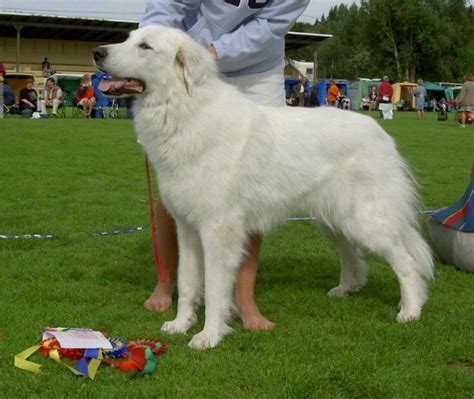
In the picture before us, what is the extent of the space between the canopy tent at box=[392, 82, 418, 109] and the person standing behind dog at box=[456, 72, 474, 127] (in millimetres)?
23807

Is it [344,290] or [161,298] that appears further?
[344,290]

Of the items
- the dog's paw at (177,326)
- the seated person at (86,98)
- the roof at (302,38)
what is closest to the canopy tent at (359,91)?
the roof at (302,38)

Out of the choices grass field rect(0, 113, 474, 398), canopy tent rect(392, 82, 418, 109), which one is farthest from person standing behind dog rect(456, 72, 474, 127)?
canopy tent rect(392, 82, 418, 109)

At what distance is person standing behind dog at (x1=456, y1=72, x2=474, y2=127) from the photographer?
22828 millimetres

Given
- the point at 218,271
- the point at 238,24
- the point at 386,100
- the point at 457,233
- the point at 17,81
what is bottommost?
the point at 386,100

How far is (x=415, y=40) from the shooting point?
66438mm

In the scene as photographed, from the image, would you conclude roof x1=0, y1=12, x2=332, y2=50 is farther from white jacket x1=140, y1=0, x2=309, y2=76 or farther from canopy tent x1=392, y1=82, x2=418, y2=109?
white jacket x1=140, y1=0, x2=309, y2=76

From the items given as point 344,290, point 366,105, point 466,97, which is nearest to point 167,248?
point 344,290

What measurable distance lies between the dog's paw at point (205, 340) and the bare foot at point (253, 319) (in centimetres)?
31

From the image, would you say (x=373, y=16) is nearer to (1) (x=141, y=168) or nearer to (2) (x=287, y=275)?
(1) (x=141, y=168)

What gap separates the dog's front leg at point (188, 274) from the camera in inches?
149

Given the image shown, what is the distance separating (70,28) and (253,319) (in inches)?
1781

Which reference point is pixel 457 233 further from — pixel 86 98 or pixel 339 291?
pixel 86 98

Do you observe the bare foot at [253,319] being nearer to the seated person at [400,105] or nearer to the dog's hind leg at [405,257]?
the dog's hind leg at [405,257]
